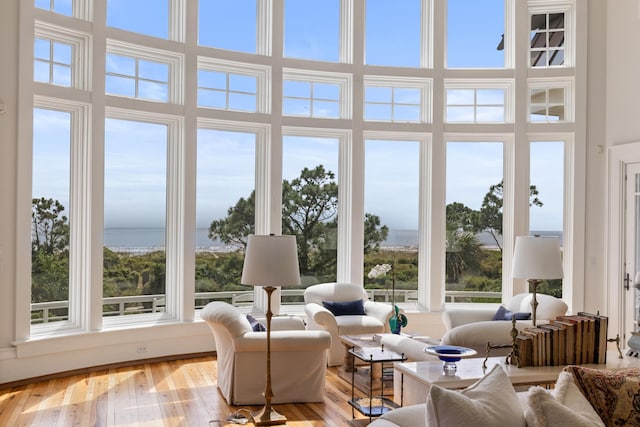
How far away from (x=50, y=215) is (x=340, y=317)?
316cm

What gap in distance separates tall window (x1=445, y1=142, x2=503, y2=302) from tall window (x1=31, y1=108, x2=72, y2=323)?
4.56m

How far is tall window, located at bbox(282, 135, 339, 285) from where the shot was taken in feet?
24.3

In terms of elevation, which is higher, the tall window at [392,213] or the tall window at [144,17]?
the tall window at [144,17]

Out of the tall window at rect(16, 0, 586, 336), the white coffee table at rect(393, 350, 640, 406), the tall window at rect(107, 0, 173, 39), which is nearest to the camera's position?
the white coffee table at rect(393, 350, 640, 406)

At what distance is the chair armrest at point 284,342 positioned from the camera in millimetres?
4816

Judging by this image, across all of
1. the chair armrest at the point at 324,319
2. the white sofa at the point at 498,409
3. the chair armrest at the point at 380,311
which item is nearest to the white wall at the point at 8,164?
the chair armrest at the point at 324,319

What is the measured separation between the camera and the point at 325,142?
7.55 meters

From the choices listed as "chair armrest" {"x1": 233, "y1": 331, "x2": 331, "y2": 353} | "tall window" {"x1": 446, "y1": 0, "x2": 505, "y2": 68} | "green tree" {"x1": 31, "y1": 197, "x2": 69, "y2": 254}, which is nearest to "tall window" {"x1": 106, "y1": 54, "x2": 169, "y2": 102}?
"green tree" {"x1": 31, "y1": 197, "x2": 69, "y2": 254}

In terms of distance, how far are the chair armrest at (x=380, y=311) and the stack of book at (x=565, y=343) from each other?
2760mm

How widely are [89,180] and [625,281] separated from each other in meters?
6.14

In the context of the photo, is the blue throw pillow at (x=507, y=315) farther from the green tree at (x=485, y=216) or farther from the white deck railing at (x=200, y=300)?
→ the green tree at (x=485, y=216)

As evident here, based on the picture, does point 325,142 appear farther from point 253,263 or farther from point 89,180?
point 253,263

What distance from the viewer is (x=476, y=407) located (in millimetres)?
2135

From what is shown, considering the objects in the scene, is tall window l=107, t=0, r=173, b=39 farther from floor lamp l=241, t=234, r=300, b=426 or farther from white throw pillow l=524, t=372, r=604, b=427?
white throw pillow l=524, t=372, r=604, b=427
